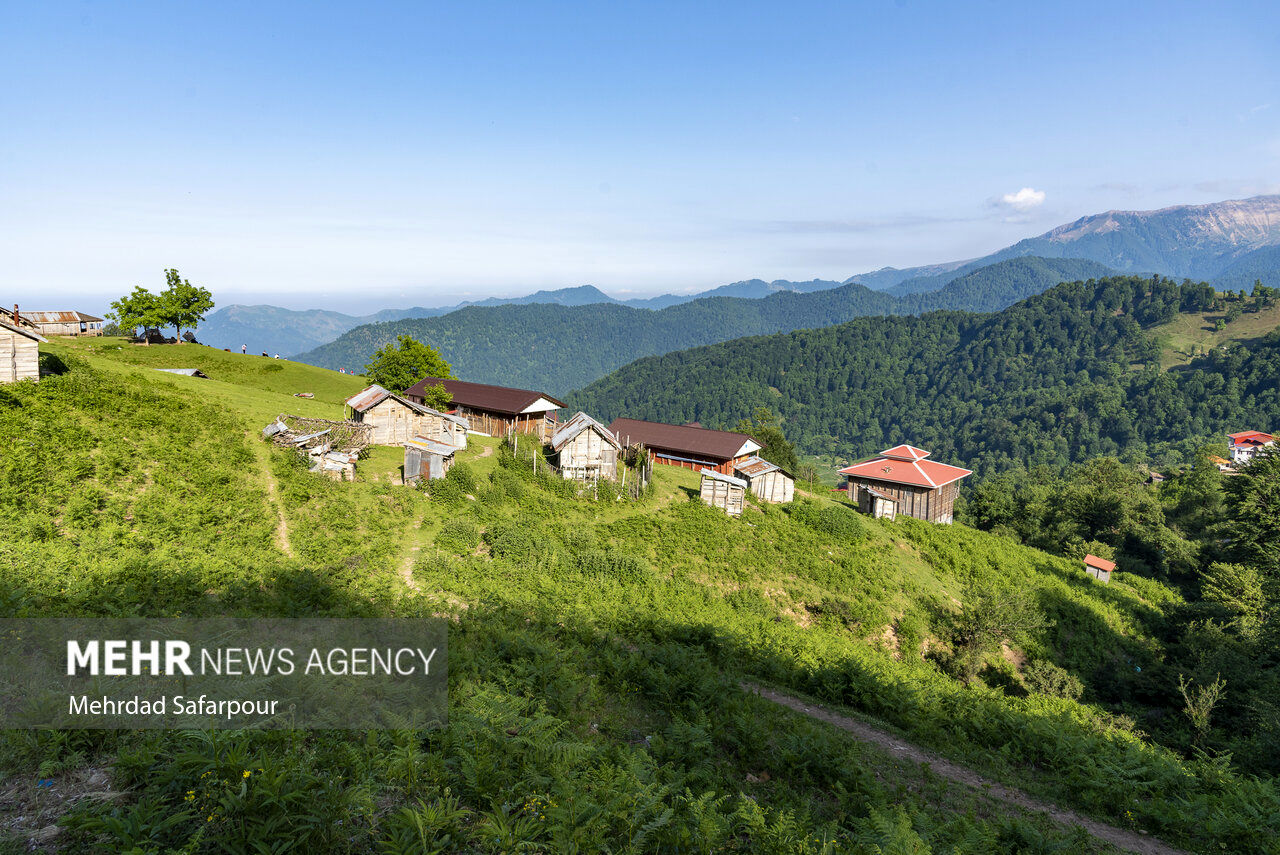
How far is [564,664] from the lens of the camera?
1384 centimetres

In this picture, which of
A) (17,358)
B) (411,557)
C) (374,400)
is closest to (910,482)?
(411,557)

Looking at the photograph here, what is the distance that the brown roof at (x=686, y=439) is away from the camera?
47812mm

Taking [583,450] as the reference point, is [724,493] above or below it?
below

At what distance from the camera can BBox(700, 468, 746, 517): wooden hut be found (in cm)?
3531

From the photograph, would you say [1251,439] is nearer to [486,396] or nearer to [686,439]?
[686,439]

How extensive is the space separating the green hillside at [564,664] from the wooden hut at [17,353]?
3.09 feet

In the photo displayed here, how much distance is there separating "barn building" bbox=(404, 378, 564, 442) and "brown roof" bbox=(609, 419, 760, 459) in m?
6.54

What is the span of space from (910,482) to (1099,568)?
14314mm

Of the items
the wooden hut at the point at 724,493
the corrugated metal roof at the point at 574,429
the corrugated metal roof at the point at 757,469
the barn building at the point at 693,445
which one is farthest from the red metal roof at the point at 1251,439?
the corrugated metal roof at the point at 574,429

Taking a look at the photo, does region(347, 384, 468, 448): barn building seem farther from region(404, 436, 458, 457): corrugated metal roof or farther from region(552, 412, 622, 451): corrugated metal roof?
region(552, 412, 622, 451): corrugated metal roof

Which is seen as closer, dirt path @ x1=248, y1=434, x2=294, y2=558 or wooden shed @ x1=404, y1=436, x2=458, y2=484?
dirt path @ x1=248, y1=434, x2=294, y2=558

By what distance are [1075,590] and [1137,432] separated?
587ft

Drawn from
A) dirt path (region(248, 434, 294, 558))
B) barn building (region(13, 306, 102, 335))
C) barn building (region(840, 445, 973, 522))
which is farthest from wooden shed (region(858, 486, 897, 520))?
barn building (region(13, 306, 102, 335))

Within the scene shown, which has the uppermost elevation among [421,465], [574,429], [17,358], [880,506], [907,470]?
[17,358]
